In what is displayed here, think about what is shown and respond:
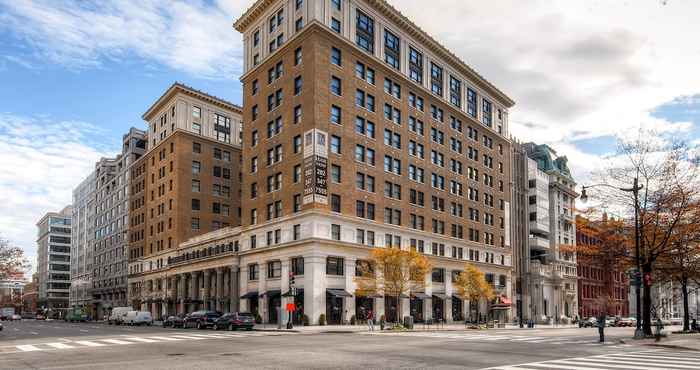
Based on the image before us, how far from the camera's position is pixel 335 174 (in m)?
60.1

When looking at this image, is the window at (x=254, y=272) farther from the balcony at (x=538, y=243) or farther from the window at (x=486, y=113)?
the balcony at (x=538, y=243)

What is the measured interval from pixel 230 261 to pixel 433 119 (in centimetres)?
3073

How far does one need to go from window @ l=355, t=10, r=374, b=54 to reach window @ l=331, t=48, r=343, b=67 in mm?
3466

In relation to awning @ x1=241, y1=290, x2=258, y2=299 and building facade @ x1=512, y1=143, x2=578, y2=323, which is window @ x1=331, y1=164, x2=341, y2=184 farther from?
building facade @ x1=512, y1=143, x2=578, y2=323

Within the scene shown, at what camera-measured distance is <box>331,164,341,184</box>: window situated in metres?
59.8

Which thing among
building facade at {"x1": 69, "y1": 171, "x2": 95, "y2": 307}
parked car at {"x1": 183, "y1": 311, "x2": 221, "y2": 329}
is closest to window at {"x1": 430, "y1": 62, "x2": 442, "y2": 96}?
parked car at {"x1": 183, "y1": 311, "x2": 221, "y2": 329}

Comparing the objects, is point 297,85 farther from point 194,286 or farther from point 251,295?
point 194,286

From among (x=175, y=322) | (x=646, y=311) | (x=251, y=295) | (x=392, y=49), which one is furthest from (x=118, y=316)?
(x=646, y=311)

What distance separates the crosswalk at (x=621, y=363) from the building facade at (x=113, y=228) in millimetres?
100778


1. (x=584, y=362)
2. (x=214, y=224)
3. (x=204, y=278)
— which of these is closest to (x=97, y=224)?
(x=214, y=224)

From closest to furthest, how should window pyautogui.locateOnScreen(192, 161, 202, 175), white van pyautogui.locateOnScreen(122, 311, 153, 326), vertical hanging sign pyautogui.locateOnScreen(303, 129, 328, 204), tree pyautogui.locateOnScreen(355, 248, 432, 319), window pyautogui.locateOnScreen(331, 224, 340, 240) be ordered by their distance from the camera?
tree pyautogui.locateOnScreen(355, 248, 432, 319) → vertical hanging sign pyautogui.locateOnScreen(303, 129, 328, 204) → window pyautogui.locateOnScreen(331, 224, 340, 240) → white van pyautogui.locateOnScreen(122, 311, 153, 326) → window pyautogui.locateOnScreen(192, 161, 202, 175)

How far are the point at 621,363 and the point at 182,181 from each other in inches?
3027

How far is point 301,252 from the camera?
57.8 metres

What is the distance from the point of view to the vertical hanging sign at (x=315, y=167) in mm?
56719
